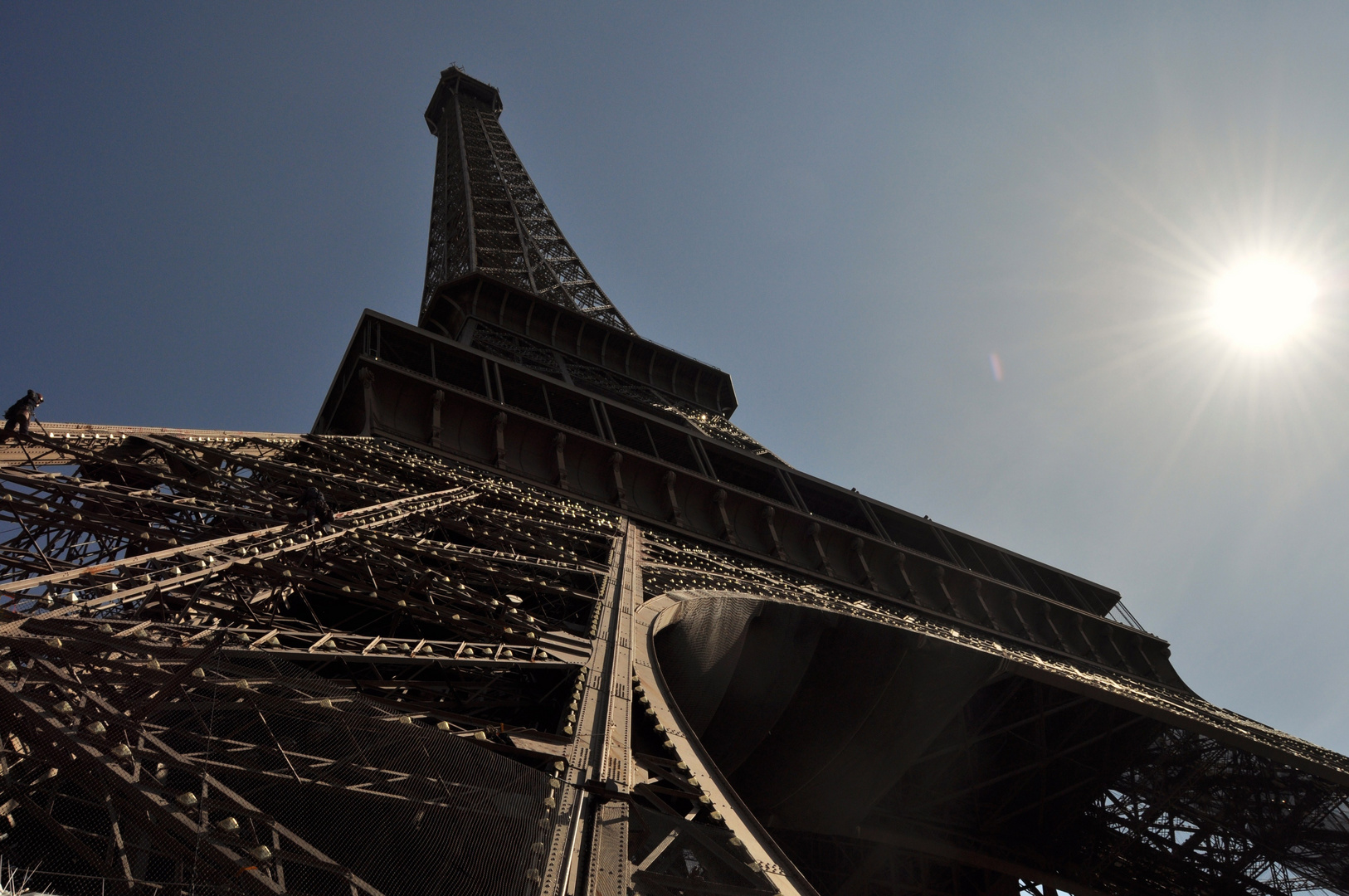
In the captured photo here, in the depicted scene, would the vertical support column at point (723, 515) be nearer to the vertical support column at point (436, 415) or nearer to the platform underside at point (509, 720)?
the platform underside at point (509, 720)

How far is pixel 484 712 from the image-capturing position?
831 cm


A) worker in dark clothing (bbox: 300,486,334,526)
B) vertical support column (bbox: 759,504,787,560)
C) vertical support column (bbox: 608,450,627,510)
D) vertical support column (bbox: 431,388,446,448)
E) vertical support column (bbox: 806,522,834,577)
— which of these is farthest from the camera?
vertical support column (bbox: 806,522,834,577)

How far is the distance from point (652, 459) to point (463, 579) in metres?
10.6

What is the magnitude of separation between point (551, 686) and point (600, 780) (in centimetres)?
344

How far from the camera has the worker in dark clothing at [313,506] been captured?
318 inches

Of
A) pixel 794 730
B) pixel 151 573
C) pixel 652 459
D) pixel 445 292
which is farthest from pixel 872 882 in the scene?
pixel 445 292

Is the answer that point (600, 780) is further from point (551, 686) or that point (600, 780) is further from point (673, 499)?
point (673, 499)

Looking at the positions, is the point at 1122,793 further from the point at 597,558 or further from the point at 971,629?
the point at 597,558

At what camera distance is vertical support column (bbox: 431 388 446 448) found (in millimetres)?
17484

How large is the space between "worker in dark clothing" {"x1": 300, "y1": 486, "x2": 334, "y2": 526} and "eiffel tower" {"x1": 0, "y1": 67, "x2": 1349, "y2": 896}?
0.34ft

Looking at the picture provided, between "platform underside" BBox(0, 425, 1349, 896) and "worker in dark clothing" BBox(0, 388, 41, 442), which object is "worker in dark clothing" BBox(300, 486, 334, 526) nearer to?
"platform underside" BBox(0, 425, 1349, 896)

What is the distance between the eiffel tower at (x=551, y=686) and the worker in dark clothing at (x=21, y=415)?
1.60ft

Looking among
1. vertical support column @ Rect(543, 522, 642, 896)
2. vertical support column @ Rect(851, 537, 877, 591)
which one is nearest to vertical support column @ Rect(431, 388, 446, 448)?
vertical support column @ Rect(543, 522, 642, 896)

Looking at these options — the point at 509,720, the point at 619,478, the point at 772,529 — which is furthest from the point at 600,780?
the point at 772,529
